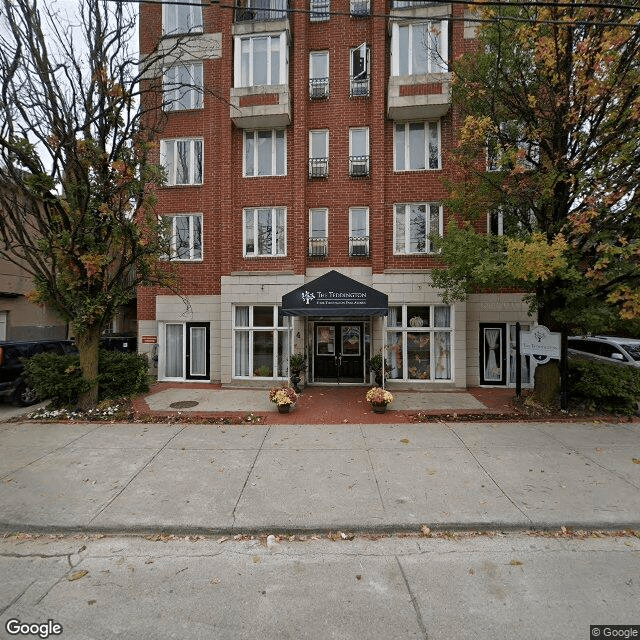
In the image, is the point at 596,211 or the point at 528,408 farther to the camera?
the point at 528,408

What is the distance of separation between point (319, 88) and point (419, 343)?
29.6 feet

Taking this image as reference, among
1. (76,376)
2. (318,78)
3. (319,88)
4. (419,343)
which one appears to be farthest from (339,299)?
(318,78)

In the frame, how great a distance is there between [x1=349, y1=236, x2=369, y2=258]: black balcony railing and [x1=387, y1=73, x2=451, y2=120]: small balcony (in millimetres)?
4043

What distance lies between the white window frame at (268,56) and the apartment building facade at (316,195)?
0.15 feet

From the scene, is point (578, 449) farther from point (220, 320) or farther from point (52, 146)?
point (52, 146)

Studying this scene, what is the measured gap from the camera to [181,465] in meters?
5.53

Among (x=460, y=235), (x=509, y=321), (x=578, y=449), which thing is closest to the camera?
(x=578, y=449)

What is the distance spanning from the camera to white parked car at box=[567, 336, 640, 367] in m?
11.1

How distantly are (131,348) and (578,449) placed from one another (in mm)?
14908

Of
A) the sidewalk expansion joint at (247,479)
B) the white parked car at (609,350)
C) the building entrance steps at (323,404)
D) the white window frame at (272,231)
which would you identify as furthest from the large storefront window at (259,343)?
the white parked car at (609,350)

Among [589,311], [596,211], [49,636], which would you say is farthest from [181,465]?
[596,211]

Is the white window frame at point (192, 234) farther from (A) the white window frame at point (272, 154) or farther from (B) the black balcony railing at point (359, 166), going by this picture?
(B) the black balcony railing at point (359, 166)

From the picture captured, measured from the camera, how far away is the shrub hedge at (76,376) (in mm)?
8211

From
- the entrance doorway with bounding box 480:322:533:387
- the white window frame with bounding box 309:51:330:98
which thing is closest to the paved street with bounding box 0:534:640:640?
the entrance doorway with bounding box 480:322:533:387
